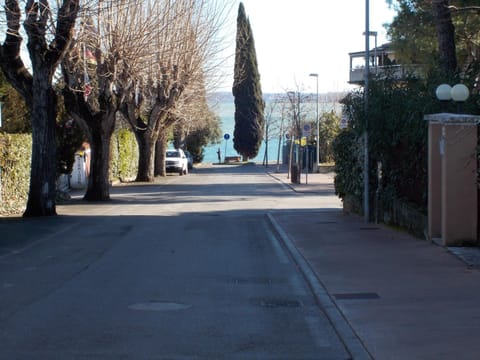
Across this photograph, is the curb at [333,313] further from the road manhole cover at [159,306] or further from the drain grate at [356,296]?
the road manhole cover at [159,306]

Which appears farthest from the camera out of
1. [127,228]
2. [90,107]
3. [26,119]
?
[26,119]

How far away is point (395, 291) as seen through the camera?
1005 cm

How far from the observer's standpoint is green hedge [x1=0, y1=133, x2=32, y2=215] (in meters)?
23.9

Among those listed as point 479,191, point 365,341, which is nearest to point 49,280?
point 365,341

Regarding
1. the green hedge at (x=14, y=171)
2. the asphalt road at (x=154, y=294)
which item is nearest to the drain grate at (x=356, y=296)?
the asphalt road at (x=154, y=294)

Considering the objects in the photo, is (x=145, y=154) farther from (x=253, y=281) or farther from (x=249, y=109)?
(x=249, y=109)

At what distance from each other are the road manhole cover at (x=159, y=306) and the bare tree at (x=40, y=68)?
11880 millimetres

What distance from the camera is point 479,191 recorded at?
529 inches

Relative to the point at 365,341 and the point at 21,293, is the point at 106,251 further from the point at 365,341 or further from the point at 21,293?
the point at 365,341

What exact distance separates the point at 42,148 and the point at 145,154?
2315 centimetres

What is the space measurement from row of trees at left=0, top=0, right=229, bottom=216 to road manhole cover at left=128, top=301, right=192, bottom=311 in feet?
36.7

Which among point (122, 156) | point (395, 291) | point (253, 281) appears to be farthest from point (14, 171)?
point (122, 156)

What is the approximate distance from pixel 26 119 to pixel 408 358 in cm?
2787

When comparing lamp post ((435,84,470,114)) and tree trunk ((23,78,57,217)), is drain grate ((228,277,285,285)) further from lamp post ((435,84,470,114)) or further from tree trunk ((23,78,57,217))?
tree trunk ((23,78,57,217))
